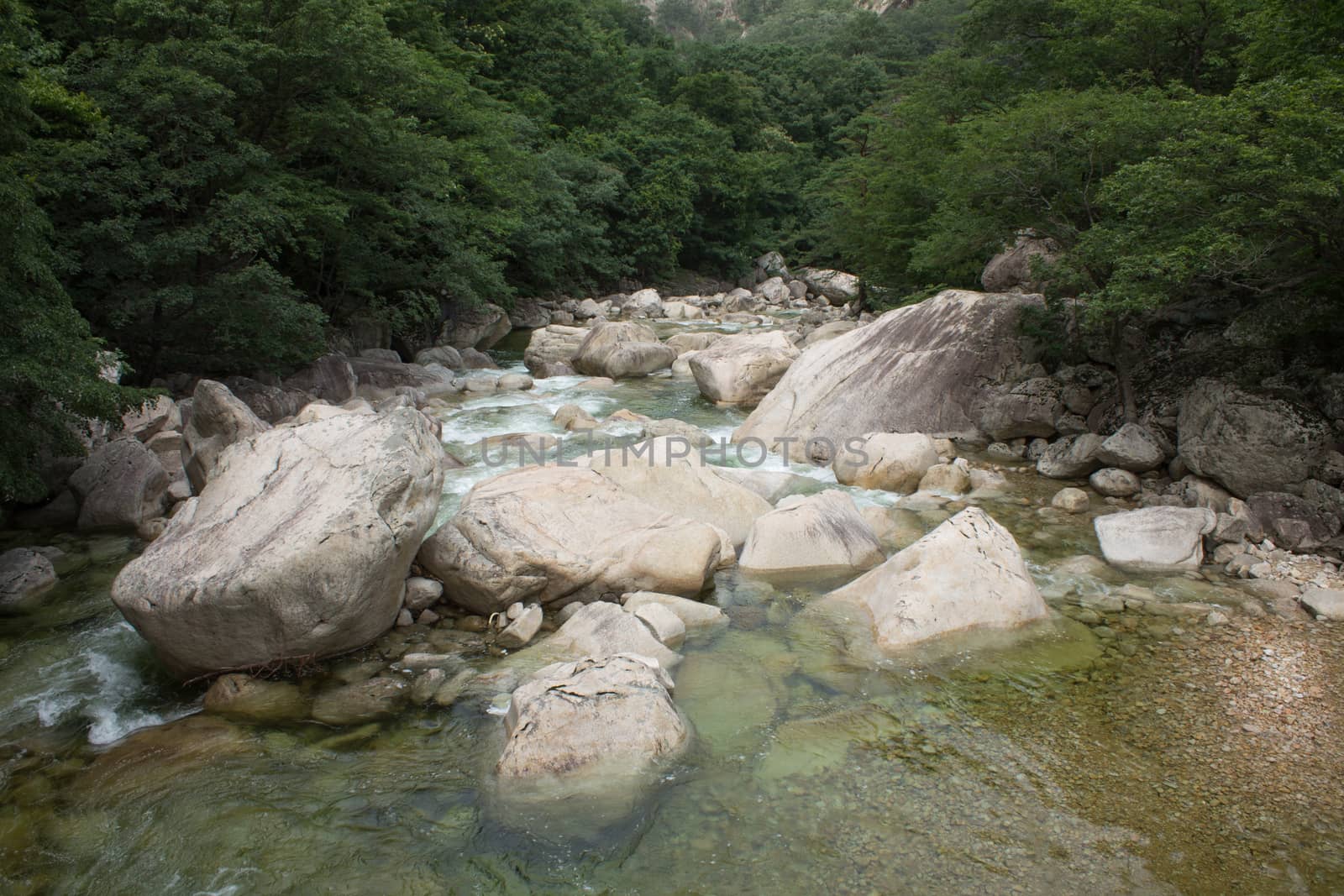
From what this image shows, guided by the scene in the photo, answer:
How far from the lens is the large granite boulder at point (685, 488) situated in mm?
8891

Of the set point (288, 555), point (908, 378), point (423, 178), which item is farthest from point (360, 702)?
point (423, 178)

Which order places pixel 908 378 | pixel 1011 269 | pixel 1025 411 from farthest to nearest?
pixel 1011 269 → pixel 908 378 → pixel 1025 411

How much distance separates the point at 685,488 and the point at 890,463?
3.36m

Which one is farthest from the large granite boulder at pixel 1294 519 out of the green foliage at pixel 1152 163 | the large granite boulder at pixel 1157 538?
the green foliage at pixel 1152 163

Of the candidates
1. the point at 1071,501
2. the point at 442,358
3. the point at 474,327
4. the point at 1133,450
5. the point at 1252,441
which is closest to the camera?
the point at 1252,441

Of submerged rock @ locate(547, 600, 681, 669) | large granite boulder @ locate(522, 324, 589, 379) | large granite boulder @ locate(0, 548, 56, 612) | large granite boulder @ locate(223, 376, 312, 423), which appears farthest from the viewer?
large granite boulder @ locate(522, 324, 589, 379)

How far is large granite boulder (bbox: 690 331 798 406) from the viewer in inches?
609

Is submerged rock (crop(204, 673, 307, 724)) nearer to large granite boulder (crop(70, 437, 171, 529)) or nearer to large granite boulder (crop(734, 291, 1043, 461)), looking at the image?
large granite boulder (crop(70, 437, 171, 529))

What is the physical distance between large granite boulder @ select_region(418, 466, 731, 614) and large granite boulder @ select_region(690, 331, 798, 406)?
7.66 metres

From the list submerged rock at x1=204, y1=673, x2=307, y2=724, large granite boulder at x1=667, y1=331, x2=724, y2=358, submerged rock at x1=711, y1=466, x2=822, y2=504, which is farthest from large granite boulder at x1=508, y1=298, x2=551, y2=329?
submerged rock at x1=204, y1=673, x2=307, y2=724

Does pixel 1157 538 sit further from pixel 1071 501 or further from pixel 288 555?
pixel 288 555

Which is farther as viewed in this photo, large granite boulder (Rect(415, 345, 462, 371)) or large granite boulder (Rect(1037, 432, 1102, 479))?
large granite boulder (Rect(415, 345, 462, 371))

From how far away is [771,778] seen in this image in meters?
5.24

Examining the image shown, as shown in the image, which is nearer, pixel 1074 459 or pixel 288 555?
pixel 288 555
